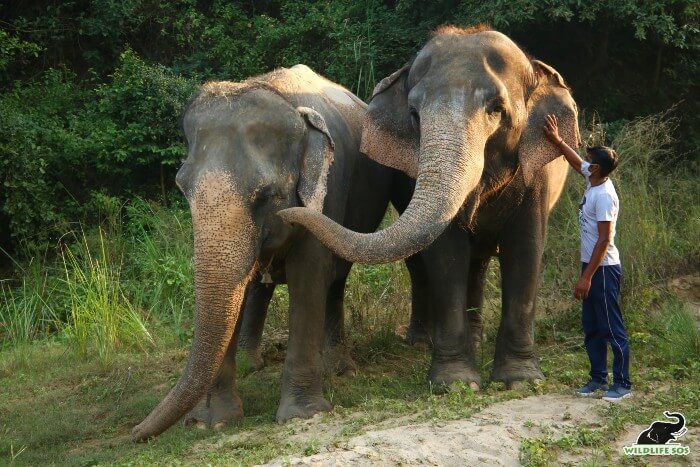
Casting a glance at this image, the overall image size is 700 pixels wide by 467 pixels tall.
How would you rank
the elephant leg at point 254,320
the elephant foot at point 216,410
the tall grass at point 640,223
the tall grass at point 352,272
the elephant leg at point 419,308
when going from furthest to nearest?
the tall grass at point 640,223, the tall grass at point 352,272, the elephant leg at point 419,308, the elephant leg at point 254,320, the elephant foot at point 216,410

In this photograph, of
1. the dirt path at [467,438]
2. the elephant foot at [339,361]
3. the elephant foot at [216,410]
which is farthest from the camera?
the elephant foot at [339,361]

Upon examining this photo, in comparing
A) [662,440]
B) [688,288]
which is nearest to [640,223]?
[688,288]

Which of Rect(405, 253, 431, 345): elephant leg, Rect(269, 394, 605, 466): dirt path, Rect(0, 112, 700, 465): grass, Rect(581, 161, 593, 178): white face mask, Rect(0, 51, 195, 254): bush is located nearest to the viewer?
Rect(269, 394, 605, 466): dirt path

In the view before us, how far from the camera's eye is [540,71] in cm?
707

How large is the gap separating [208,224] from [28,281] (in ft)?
20.3

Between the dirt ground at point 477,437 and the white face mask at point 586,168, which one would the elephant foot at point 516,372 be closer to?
the dirt ground at point 477,437

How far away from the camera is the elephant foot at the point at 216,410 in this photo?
6773 millimetres

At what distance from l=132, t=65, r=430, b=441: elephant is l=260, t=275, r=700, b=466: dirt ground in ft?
1.98

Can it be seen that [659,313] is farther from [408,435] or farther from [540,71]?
[408,435]

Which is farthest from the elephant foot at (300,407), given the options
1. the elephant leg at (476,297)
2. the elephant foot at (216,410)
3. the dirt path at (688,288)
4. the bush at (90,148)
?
the bush at (90,148)

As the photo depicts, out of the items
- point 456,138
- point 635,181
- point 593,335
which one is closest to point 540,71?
point 456,138

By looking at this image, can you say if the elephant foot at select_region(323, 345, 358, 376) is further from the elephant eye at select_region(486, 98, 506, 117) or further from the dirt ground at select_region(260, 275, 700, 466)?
the elephant eye at select_region(486, 98, 506, 117)

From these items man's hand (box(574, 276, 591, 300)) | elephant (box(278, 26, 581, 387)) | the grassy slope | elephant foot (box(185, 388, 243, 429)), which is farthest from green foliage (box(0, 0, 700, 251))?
elephant foot (box(185, 388, 243, 429))

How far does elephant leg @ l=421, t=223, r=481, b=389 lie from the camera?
7102 millimetres
